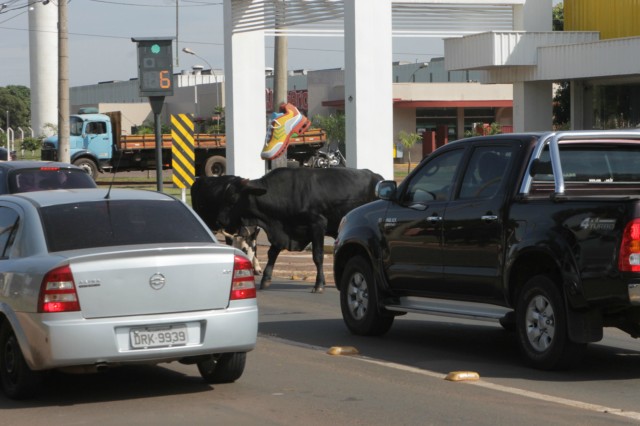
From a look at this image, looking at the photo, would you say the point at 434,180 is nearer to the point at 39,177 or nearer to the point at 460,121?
the point at 39,177

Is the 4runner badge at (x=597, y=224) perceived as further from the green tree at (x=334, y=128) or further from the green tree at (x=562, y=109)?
the green tree at (x=334, y=128)

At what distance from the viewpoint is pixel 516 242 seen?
10516 millimetres

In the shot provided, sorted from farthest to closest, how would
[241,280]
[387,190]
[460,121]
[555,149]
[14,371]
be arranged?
[460,121] < [387,190] < [555,149] < [241,280] < [14,371]

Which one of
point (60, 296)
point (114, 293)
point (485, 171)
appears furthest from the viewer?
point (485, 171)

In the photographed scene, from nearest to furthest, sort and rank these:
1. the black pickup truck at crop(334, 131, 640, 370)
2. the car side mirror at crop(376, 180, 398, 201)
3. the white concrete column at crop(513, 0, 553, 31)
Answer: the black pickup truck at crop(334, 131, 640, 370)
the car side mirror at crop(376, 180, 398, 201)
the white concrete column at crop(513, 0, 553, 31)

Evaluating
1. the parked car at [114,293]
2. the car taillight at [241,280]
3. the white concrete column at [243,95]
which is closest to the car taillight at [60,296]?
the parked car at [114,293]

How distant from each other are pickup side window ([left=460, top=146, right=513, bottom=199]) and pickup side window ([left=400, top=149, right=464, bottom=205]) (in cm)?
22

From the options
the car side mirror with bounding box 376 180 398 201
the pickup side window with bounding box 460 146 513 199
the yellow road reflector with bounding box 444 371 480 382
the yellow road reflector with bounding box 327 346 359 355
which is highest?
the pickup side window with bounding box 460 146 513 199

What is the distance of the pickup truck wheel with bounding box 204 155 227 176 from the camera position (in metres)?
52.3

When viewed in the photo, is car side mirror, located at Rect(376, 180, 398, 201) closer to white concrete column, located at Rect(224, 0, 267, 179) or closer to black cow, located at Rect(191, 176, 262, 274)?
black cow, located at Rect(191, 176, 262, 274)

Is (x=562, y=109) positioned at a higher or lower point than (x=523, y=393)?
higher

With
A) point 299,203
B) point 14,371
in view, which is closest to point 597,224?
point 14,371

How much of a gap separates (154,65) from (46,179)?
19.9 ft

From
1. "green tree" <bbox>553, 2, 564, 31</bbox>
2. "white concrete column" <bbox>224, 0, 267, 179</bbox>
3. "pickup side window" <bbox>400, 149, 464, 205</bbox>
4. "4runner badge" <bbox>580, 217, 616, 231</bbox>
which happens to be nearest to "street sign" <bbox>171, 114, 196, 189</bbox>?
"white concrete column" <bbox>224, 0, 267, 179</bbox>
